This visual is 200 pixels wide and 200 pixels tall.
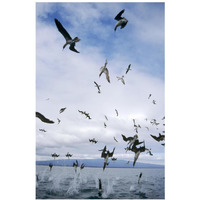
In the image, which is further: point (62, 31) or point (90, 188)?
point (90, 188)

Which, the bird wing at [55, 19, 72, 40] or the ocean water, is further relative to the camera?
the ocean water

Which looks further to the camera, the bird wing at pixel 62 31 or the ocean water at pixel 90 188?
the ocean water at pixel 90 188

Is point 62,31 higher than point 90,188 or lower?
higher

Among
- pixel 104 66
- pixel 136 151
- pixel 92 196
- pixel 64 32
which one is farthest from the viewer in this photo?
pixel 92 196

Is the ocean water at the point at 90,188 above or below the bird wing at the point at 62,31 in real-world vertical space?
below

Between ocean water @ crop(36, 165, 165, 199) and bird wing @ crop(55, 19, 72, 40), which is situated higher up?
bird wing @ crop(55, 19, 72, 40)
